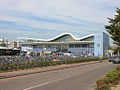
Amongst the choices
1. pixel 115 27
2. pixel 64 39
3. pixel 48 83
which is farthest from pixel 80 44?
pixel 48 83

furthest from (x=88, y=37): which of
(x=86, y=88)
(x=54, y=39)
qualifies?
(x=86, y=88)

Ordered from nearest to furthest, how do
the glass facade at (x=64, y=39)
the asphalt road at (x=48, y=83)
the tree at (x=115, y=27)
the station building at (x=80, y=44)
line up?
the asphalt road at (x=48, y=83) → the tree at (x=115, y=27) → the station building at (x=80, y=44) → the glass facade at (x=64, y=39)

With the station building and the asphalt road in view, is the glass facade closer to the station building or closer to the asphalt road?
the station building

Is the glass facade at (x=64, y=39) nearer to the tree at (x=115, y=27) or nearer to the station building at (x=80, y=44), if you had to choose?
the station building at (x=80, y=44)

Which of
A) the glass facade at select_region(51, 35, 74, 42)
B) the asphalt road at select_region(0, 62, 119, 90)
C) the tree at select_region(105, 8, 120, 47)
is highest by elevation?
the glass facade at select_region(51, 35, 74, 42)

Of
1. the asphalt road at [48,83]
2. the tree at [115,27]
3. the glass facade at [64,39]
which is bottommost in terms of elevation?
the asphalt road at [48,83]

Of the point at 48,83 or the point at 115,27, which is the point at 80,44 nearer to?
the point at 115,27

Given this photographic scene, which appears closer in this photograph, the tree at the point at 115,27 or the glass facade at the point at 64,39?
the tree at the point at 115,27

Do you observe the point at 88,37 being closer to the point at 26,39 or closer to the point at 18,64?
the point at 26,39

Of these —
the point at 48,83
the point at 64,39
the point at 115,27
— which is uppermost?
the point at 64,39

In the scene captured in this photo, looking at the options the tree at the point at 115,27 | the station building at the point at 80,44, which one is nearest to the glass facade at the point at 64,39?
the station building at the point at 80,44

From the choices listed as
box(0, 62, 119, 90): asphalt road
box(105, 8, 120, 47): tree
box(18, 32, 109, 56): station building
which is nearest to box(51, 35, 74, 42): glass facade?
box(18, 32, 109, 56): station building

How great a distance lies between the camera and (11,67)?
59.7 feet

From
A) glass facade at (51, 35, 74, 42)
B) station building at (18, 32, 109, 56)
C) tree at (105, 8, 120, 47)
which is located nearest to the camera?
tree at (105, 8, 120, 47)
